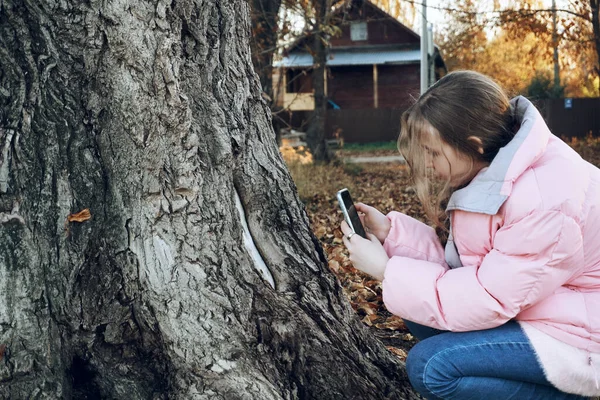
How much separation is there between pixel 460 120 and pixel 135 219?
107 cm

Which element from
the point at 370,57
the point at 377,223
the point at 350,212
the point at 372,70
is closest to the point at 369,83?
the point at 372,70

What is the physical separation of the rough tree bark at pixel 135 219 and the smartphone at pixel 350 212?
25 centimetres

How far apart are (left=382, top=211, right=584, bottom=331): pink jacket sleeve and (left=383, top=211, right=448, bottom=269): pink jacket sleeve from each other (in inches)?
10.7

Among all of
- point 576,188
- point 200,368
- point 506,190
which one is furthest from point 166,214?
point 576,188

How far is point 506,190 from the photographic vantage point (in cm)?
209

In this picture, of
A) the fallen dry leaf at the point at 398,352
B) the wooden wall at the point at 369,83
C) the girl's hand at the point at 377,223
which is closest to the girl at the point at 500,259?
the girl's hand at the point at 377,223

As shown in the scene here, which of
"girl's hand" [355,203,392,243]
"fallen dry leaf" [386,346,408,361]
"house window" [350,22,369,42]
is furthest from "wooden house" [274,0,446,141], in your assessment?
"girl's hand" [355,203,392,243]

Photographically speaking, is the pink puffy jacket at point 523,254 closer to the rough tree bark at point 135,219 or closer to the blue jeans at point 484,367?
the blue jeans at point 484,367

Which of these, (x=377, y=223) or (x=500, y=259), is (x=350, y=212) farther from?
(x=500, y=259)

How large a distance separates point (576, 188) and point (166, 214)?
1.25 m

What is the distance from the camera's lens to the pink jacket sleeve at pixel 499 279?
2.03 metres

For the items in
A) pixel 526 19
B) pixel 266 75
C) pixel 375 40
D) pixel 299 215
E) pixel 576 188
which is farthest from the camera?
pixel 375 40

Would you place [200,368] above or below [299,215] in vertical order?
below

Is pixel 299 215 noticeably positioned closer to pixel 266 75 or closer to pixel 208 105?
pixel 208 105
